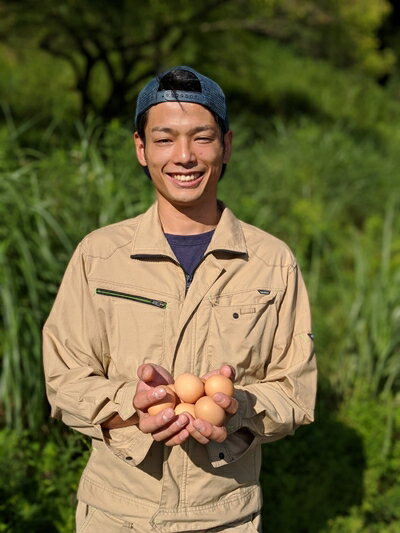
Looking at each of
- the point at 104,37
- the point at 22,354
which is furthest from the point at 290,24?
the point at 22,354

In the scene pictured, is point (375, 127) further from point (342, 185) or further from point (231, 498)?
point (231, 498)

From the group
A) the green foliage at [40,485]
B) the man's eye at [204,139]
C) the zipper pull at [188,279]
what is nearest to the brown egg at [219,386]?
the zipper pull at [188,279]

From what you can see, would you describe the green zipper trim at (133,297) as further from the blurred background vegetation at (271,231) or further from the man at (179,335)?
the blurred background vegetation at (271,231)

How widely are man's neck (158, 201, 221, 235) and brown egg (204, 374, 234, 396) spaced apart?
56cm

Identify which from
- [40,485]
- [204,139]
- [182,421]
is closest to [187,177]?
[204,139]

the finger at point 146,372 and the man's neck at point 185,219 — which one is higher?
the man's neck at point 185,219

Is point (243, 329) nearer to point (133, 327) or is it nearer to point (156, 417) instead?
point (133, 327)

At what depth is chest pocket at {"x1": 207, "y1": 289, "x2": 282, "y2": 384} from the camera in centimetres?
228

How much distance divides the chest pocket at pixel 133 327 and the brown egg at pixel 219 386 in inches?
9.4

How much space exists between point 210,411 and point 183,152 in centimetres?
77

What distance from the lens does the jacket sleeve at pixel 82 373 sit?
2.19m

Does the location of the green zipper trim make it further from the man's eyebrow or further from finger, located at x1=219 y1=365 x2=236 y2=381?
the man's eyebrow

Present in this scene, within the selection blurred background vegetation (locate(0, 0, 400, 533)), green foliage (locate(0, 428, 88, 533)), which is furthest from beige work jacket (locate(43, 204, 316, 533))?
green foliage (locate(0, 428, 88, 533))

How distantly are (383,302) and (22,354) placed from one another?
2228 mm
